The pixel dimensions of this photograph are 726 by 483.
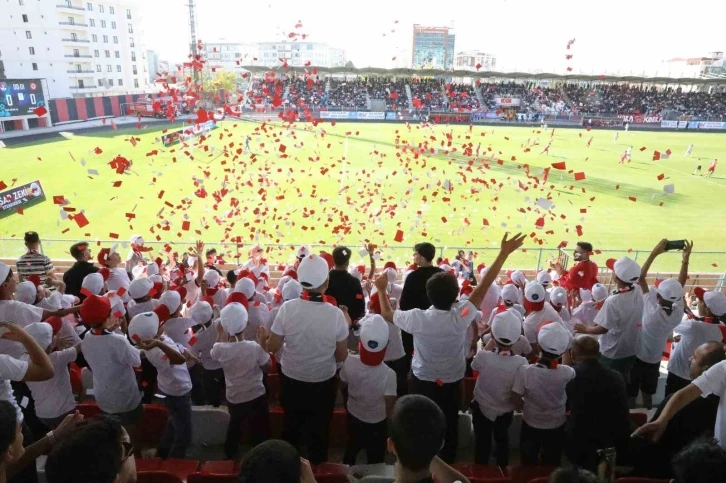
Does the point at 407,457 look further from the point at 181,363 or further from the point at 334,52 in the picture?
the point at 334,52

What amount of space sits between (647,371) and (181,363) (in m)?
3.89

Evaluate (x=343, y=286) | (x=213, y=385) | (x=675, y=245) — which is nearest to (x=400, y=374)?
(x=343, y=286)

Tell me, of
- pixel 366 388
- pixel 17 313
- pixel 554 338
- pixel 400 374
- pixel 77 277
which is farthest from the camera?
pixel 77 277

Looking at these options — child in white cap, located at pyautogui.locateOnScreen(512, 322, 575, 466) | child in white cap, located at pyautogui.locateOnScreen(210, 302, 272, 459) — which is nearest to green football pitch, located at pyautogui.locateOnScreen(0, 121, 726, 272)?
child in white cap, located at pyautogui.locateOnScreen(210, 302, 272, 459)

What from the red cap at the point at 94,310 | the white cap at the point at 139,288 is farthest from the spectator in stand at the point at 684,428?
the white cap at the point at 139,288

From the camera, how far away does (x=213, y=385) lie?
419 cm

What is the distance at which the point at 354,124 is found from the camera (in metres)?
35.7

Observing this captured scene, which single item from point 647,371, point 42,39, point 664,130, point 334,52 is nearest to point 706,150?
point 664,130

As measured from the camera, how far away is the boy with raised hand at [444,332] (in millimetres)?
3172

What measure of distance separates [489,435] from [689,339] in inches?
70.2

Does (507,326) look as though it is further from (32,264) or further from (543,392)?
(32,264)

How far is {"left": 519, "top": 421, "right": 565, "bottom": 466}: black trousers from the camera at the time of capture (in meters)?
3.29

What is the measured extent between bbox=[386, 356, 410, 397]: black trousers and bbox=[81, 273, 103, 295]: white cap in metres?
2.98

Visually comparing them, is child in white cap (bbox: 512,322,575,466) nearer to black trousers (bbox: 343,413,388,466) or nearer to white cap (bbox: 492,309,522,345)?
white cap (bbox: 492,309,522,345)
